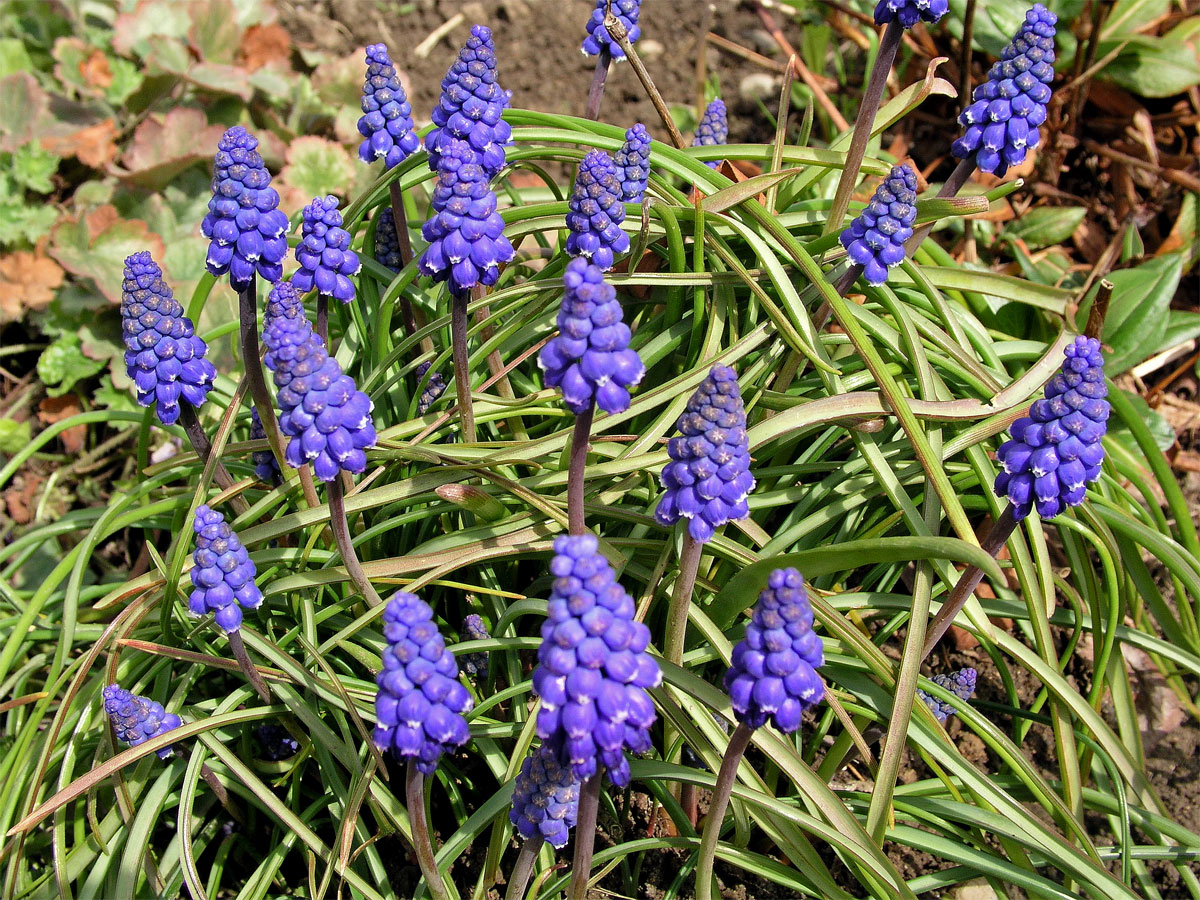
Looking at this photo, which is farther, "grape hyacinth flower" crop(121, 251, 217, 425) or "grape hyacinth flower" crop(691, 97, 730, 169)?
"grape hyacinth flower" crop(691, 97, 730, 169)

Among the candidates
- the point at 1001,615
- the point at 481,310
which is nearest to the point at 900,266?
the point at 1001,615

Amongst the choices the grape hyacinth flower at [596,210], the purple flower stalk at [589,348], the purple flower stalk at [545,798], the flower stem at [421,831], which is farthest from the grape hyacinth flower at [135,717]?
the grape hyacinth flower at [596,210]

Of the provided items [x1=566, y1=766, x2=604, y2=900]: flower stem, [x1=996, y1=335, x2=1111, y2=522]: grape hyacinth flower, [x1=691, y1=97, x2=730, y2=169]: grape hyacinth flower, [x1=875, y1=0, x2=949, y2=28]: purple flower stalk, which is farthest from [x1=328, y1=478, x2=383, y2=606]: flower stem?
[x1=691, y1=97, x2=730, y2=169]: grape hyacinth flower

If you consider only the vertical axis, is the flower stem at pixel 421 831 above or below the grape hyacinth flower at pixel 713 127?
below

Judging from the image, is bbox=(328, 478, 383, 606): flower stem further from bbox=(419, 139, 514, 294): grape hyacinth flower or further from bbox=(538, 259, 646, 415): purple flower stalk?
bbox=(538, 259, 646, 415): purple flower stalk

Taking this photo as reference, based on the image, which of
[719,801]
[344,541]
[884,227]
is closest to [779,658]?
[719,801]

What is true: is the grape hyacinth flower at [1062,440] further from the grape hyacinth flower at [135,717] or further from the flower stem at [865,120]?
the grape hyacinth flower at [135,717]
